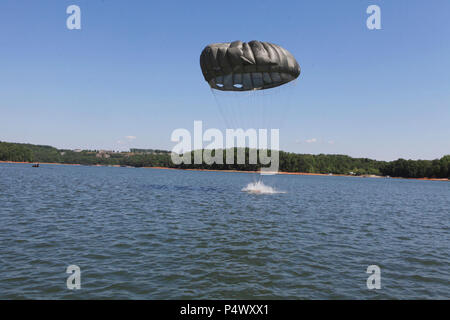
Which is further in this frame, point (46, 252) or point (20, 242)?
point (20, 242)

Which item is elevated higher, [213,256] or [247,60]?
Answer: [247,60]

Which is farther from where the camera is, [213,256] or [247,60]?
[247,60]

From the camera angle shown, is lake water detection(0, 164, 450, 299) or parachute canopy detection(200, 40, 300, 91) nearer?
lake water detection(0, 164, 450, 299)

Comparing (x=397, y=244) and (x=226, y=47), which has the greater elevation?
(x=226, y=47)

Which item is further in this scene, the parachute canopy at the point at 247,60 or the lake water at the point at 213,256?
the parachute canopy at the point at 247,60

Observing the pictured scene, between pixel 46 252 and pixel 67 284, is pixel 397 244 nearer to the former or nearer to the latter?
pixel 67 284

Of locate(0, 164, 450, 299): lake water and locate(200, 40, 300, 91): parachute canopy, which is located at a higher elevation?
locate(200, 40, 300, 91): parachute canopy

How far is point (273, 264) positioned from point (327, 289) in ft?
8.58

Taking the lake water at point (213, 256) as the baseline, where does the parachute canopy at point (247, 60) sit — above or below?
above
